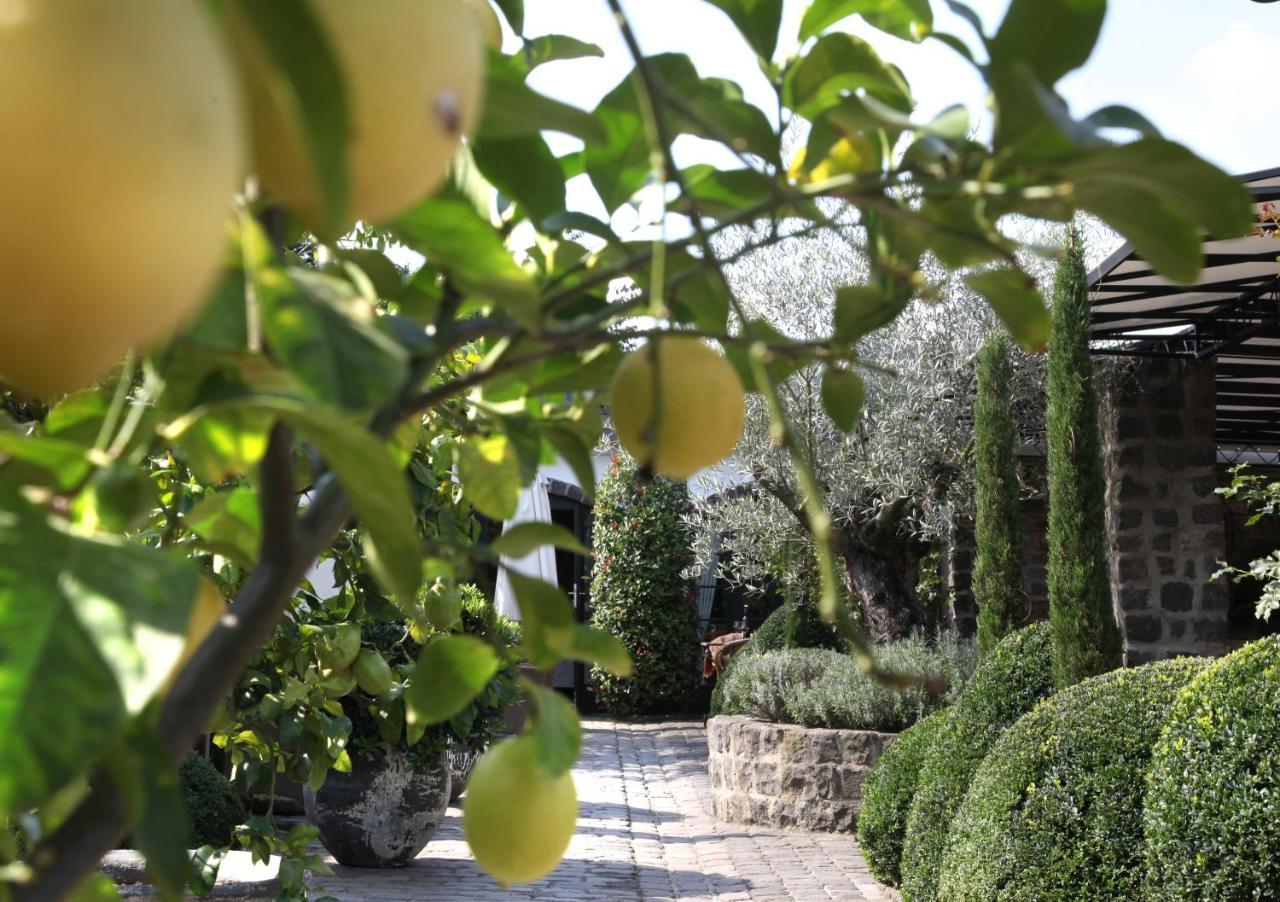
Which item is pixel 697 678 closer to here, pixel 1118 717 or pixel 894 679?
pixel 1118 717

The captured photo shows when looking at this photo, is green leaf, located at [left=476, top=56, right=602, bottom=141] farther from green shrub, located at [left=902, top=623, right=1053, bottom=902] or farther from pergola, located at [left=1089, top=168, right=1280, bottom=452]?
pergola, located at [left=1089, top=168, right=1280, bottom=452]

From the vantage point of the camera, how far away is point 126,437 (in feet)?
1.00

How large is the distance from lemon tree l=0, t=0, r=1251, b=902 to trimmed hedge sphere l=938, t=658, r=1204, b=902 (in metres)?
3.88

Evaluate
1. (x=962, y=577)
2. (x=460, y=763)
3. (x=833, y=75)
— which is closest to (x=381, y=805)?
(x=460, y=763)

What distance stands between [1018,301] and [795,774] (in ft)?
24.1

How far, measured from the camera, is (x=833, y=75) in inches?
20.5

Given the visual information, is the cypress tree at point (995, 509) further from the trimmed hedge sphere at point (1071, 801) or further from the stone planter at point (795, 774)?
the trimmed hedge sphere at point (1071, 801)

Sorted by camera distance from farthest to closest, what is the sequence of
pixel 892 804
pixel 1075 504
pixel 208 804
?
pixel 1075 504 < pixel 892 804 < pixel 208 804

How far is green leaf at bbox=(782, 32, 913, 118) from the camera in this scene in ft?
1.70

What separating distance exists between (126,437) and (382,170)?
10cm

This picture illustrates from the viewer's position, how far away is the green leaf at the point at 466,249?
1.15ft

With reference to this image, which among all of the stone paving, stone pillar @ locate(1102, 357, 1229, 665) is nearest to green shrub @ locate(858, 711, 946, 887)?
the stone paving

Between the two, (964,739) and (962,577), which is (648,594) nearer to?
(962,577)

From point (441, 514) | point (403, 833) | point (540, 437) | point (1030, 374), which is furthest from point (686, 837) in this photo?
point (540, 437)
